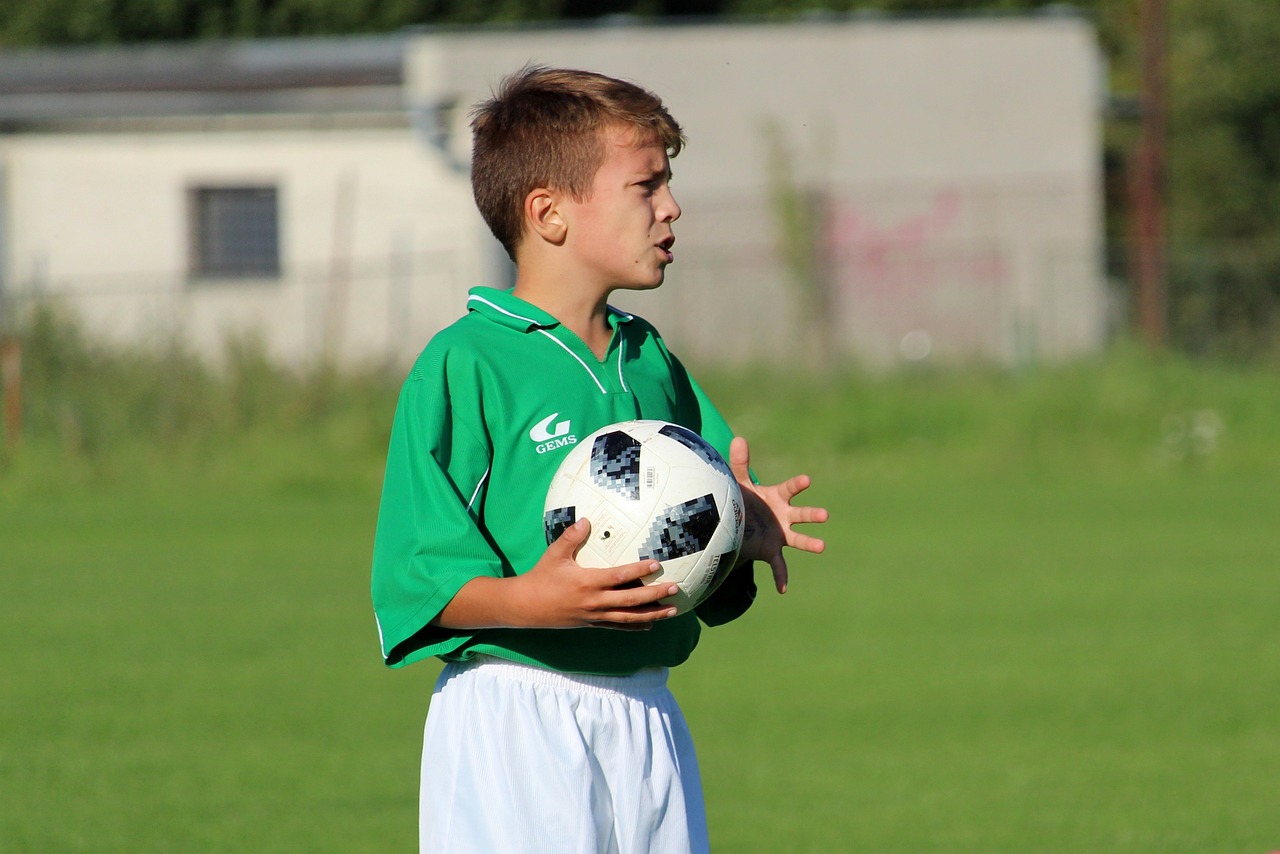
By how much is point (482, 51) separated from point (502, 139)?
1864 cm

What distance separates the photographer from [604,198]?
2875 millimetres

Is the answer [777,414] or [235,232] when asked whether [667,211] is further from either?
[235,232]

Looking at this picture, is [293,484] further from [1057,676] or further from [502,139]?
[502,139]

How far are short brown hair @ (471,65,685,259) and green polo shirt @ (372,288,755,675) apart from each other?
7.3 inches

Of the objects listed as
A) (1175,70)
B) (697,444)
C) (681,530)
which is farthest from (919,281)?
(681,530)

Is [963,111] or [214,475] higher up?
[963,111]

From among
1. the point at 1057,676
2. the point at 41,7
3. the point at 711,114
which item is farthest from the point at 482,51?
the point at 41,7

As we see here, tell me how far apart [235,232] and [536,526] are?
1953 centimetres

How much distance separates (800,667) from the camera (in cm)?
839

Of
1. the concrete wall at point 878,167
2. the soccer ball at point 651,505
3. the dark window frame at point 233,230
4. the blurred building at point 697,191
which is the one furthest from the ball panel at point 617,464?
the dark window frame at point 233,230

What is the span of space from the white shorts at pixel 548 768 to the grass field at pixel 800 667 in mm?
2764

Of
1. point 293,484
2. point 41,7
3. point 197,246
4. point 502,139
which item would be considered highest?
point 41,7

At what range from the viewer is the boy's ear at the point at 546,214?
2.90 m

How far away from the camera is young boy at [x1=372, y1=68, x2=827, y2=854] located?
271 centimetres
